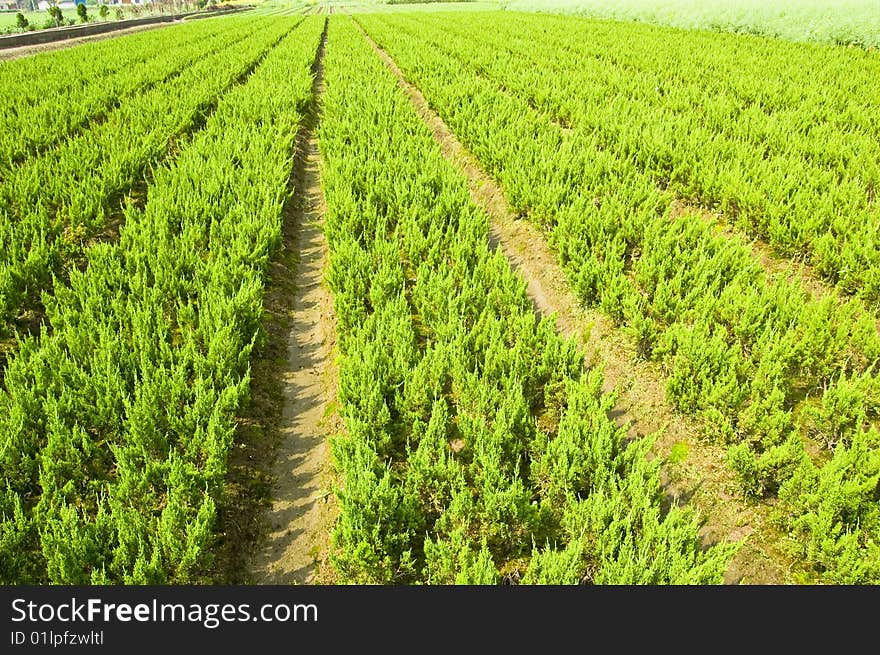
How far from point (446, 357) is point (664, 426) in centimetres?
182

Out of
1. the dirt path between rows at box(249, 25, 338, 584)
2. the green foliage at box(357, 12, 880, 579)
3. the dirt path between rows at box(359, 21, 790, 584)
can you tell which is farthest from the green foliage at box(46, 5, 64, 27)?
the dirt path between rows at box(359, 21, 790, 584)

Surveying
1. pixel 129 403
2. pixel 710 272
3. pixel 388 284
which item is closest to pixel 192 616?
pixel 129 403

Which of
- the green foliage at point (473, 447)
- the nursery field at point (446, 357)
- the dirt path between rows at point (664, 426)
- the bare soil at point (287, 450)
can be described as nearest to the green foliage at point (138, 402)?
the nursery field at point (446, 357)

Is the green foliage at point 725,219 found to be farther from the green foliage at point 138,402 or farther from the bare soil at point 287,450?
the green foliage at point 138,402

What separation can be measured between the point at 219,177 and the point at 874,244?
27.8 ft

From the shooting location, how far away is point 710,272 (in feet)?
15.9

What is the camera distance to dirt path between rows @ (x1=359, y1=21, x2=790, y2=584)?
10.0 ft

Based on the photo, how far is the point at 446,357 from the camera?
13.1 ft

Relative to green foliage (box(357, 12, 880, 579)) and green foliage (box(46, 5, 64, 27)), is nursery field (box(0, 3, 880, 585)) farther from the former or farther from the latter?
green foliage (box(46, 5, 64, 27))

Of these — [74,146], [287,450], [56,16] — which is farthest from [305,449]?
[56,16]

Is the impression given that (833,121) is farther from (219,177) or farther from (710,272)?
(219,177)

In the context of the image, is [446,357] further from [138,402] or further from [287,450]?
[138,402]

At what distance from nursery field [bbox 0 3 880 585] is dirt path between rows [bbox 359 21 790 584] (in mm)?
28

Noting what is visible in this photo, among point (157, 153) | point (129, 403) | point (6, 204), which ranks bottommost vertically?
point (129, 403)
